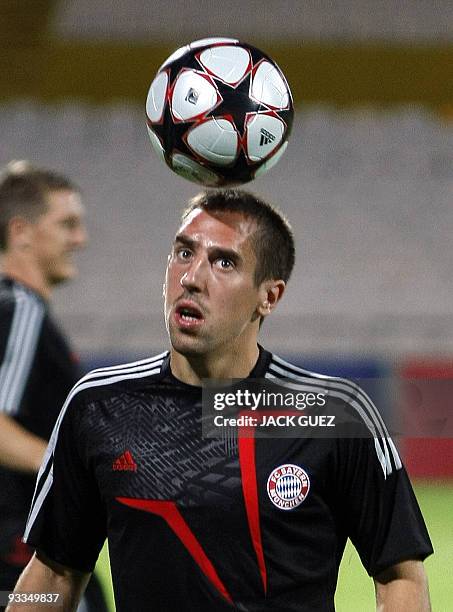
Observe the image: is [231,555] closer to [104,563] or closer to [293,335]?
[104,563]

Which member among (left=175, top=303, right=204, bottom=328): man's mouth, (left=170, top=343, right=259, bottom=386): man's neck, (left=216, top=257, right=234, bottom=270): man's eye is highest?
(left=216, top=257, right=234, bottom=270): man's eye

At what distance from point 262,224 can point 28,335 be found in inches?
57.5

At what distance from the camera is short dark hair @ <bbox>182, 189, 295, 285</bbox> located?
2.60m

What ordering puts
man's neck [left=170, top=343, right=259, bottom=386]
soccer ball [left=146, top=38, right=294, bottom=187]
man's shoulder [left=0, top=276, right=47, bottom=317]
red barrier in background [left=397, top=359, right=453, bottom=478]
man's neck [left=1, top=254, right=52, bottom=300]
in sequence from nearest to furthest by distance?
man's neck [left=170, top=343, right=259, bottom=386] → soccer ball [left=146, top=38, right=294, bottom=187] → man's shoulder [left=0, top=276, right=47, bottom=317] → man's neck [left=1, top=254, right=52, bottom=300] → red barrier in background [left=397, top=359, right=453, bottom=478]

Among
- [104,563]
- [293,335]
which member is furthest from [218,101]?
[293,335]

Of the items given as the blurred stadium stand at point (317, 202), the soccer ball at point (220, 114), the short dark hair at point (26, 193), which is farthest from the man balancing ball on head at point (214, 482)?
the blurred stadium stand at point (317, 202)

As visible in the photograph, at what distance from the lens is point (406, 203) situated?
15727 mm

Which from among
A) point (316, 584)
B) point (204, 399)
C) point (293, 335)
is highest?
point (293, 335)

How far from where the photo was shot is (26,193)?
4.13 meters

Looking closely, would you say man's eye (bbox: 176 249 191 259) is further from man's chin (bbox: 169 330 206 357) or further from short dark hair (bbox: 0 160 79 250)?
short dark hair (bbox: 0 160 79 250)

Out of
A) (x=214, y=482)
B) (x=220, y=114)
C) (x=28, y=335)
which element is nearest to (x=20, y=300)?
(x=28, y=335)

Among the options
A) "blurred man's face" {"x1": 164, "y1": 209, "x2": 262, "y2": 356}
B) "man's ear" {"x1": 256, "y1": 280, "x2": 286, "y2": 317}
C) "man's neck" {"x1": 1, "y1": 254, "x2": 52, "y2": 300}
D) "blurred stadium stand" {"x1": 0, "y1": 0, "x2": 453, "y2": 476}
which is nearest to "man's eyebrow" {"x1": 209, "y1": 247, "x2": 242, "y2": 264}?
"blurred man's face" {"x1": 164, "y1": 209, "x2": 262, "y2": 356}

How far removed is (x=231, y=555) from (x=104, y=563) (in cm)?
483

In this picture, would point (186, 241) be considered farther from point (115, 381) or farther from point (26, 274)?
point (26, 274)
